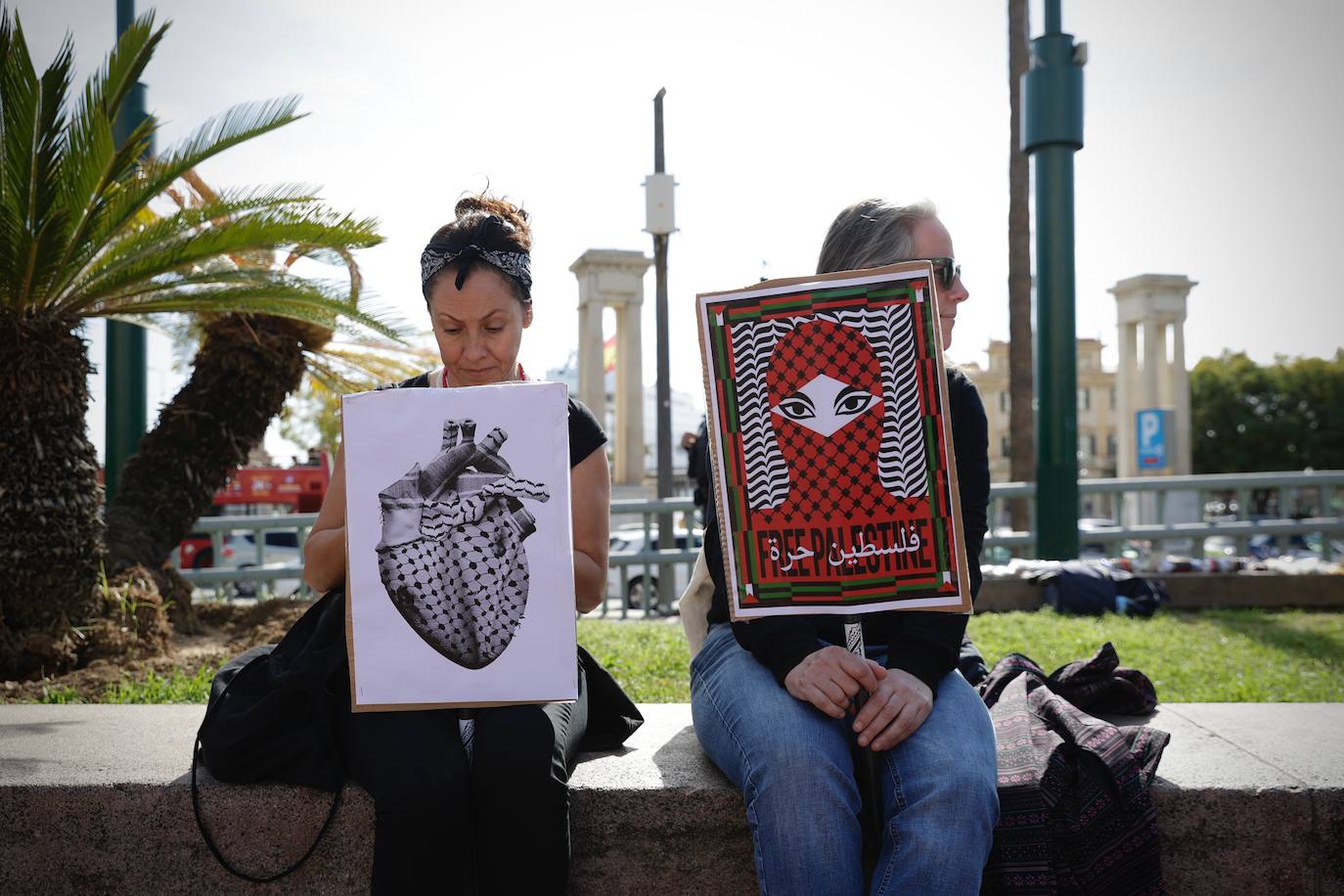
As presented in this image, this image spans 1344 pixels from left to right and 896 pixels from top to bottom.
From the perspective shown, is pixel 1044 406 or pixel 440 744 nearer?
pixel 440 744

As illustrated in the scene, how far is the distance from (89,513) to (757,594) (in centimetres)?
472

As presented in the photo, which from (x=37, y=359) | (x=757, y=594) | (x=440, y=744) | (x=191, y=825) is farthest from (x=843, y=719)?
(x=37, y=359)

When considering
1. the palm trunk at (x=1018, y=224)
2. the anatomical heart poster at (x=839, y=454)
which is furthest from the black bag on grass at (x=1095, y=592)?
the palm trunk at (x=1018, y=224)

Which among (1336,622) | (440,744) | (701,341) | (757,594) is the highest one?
(701,341)

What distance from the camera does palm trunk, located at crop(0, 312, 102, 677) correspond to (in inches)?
205

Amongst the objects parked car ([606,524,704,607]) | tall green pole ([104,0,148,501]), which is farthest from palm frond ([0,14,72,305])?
parked car ([606,524,704,607])

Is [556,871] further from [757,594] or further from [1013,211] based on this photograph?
[1013,211]

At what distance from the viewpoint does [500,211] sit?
9.05 ft

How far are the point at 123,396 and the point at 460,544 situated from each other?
673 centimetres

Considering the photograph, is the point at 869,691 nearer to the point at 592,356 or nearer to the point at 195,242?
the point at 195,242

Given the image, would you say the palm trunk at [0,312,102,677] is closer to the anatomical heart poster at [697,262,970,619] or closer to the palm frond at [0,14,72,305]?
the palm frond at [0,14,72,305]

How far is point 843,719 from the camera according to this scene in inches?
90.2

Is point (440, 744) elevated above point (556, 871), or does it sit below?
above

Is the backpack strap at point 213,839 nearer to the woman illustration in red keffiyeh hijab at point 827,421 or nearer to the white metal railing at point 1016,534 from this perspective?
the woman illustration in red keffiyeh hijab at point 827,421
